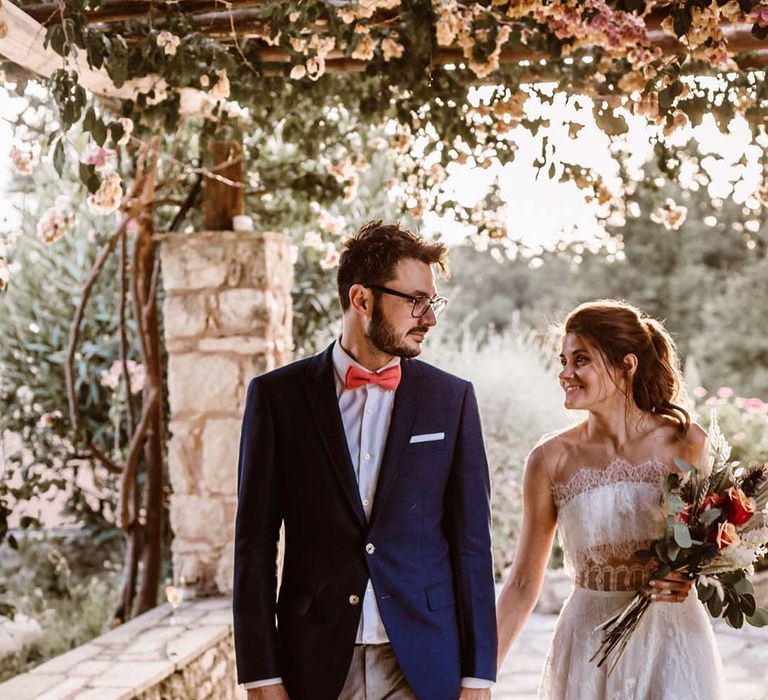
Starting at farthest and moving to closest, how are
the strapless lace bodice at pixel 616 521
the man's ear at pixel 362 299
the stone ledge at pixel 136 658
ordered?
the stone ledge at pixel 136 658, the strapless lace bodice at pixel 616 521, the man's ear at pixel 362 299

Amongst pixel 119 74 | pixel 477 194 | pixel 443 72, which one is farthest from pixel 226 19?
pixel 477 194

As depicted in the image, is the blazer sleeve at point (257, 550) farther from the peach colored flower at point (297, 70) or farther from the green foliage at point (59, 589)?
the green foliage at point (59, 589)

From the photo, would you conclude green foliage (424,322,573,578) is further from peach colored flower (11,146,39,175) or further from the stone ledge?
peach colored flower (11,146,39,175)

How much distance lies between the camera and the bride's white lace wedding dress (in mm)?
2697

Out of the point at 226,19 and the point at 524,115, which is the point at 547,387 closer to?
the point at 524,115

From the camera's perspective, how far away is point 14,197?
780 centimetres

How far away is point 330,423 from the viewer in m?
2.45

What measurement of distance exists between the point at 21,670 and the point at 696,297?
1283cm

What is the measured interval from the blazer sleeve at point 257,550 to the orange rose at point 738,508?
1.11 metres

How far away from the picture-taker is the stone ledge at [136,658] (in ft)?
12.5

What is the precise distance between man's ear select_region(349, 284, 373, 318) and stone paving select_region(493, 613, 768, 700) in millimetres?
3348

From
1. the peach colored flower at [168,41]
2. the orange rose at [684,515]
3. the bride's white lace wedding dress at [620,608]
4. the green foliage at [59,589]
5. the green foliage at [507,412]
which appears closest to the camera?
the orange rose at [684,515]

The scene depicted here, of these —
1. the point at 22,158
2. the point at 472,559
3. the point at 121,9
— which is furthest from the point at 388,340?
the point at 22,158

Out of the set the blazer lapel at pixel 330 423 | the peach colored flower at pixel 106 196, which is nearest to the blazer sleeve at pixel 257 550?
the blazer lapel at pixel 330 423
